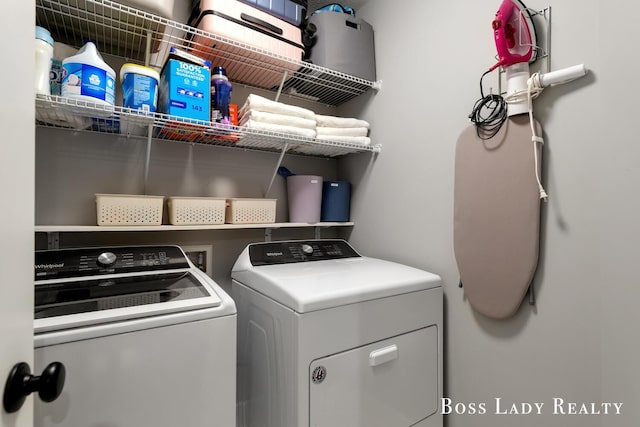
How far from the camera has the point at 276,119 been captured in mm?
1573

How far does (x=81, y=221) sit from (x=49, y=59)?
729 millimetres

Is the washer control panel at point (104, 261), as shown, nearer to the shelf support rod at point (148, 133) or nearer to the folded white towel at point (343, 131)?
the shelf support rod at point (148, 133)

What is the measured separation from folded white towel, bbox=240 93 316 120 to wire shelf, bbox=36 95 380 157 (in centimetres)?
13

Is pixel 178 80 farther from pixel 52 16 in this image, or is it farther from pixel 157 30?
pixel 52 16

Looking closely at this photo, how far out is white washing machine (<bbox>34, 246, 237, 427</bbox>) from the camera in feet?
2.59

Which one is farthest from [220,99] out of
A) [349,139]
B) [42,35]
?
[349,139]

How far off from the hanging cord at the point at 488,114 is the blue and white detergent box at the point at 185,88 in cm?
120

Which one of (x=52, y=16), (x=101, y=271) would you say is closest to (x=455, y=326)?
(x=101, y=271)

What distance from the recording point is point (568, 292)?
3.67 ft

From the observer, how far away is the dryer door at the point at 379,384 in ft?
3.62

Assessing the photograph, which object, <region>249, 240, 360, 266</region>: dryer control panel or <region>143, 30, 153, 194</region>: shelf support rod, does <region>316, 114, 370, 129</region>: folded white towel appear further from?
<region>143, 30, 153, 194</region>: shelf support rod

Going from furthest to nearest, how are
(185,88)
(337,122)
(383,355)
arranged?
(337,122), (185,88), (383,355)

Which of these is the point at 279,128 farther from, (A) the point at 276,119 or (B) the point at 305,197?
(B) the point at 305,197

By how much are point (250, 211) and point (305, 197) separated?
378 mm
